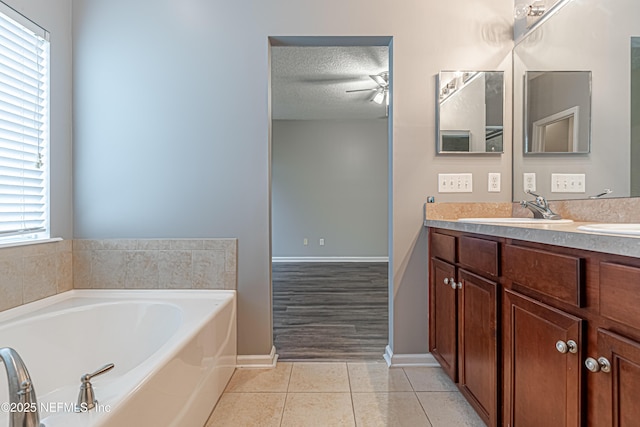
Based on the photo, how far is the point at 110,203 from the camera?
7.00ft

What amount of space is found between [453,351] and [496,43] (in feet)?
6.15

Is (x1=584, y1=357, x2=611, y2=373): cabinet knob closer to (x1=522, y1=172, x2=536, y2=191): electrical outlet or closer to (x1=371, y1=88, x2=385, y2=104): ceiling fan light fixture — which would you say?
(x1=522, y1=172, x2=536, y2=191): electrical outlet

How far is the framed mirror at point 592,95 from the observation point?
56.2 inches

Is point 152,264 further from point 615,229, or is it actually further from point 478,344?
point 615,229

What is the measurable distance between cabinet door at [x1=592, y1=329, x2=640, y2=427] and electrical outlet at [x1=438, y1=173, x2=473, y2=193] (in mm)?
1365

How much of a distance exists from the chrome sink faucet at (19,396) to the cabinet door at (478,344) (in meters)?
1.46

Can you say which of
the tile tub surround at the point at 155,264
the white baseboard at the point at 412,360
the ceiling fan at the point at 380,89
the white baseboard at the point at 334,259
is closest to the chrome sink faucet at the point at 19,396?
the tile tub surround at the point at 155,264

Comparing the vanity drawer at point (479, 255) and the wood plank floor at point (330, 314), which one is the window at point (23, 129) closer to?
the wood plank floor at point (330, 314)

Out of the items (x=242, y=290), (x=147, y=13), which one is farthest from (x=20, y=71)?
(x=242, y=290)

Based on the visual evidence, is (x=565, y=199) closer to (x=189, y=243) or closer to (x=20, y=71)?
(x=189, y=243)

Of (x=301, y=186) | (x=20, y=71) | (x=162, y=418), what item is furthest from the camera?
(x=301, y=186)

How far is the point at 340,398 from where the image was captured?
1798 mm

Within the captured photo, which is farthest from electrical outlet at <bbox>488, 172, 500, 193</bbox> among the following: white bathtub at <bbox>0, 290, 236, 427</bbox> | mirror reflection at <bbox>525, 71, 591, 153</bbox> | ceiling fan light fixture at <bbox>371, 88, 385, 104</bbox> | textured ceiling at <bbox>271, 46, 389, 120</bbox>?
ceiling fan light fixture at <bbox>371, 88, 385, 104</bbox>

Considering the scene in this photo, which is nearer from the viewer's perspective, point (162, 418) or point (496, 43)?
point (162, 418)
